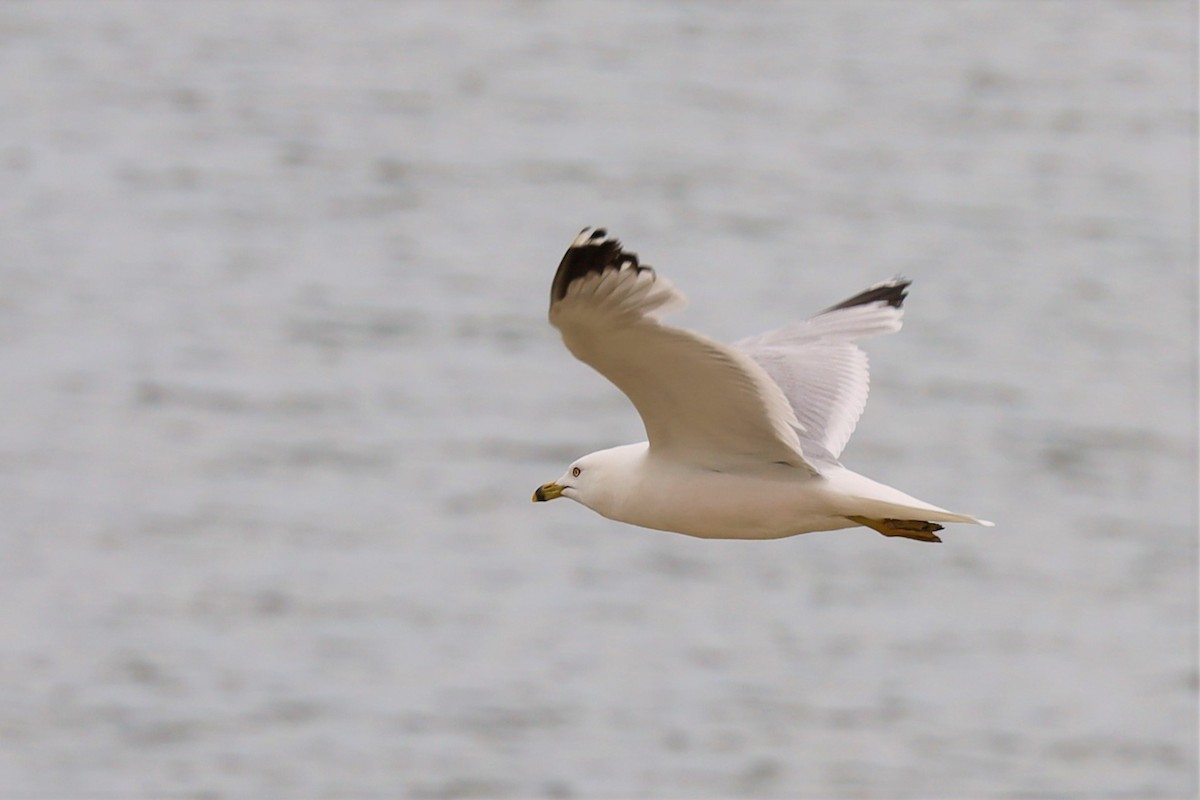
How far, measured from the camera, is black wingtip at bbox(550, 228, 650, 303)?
22.1 ft

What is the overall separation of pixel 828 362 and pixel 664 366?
6.98 feet

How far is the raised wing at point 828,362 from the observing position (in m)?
8.95

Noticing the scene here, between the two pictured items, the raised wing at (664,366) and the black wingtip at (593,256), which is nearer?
the black wingtip at (593,256)

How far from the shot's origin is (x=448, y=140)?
2991cm

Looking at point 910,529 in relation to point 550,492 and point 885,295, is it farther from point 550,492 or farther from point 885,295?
point 885,295

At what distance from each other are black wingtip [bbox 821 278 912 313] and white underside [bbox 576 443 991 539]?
1.67m

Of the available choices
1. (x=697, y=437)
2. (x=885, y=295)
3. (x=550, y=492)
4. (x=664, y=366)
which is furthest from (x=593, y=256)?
(x=885, y=295)

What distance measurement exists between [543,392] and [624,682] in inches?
205

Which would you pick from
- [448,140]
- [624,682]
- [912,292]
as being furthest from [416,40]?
[624,682]

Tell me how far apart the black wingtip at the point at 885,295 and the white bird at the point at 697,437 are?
2.51 ft

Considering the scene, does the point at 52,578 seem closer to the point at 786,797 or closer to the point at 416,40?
the point at 786,797

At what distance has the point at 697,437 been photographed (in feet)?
26.1

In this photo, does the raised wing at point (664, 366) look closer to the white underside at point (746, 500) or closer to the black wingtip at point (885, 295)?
the white underside at point (746, 500)

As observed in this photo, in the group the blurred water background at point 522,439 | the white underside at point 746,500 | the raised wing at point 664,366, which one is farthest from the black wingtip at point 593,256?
the blurred water background at point 522,439
